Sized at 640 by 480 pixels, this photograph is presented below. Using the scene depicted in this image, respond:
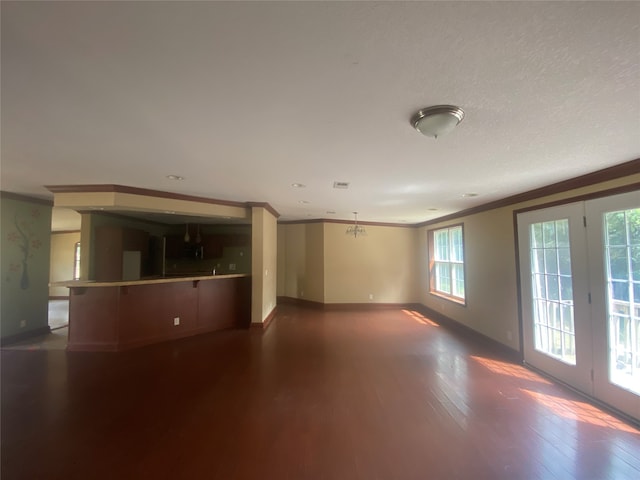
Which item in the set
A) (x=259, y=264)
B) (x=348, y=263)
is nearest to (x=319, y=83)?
(x=259, y=264)

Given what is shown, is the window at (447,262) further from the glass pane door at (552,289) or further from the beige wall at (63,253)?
the beige wall at (63,253)

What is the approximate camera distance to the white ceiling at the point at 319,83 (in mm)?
968

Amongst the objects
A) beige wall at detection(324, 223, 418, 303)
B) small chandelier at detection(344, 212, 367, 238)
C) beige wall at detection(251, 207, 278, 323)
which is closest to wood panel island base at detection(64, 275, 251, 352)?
beige wall at detection(251, 207, 278, 323)

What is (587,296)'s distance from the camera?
2.75m

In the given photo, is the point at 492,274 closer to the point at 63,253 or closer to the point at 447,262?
the point at 447,262

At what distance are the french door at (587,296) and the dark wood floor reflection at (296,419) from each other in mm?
274

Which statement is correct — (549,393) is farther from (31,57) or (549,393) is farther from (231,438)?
(31,57)

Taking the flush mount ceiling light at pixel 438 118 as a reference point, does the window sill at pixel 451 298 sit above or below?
below

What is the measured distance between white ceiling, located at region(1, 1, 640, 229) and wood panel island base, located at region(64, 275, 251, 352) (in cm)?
202

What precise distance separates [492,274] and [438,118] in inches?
143

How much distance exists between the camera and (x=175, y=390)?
2.74 metres

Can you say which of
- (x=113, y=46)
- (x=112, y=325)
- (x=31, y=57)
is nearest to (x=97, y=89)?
(x=31, y=57)

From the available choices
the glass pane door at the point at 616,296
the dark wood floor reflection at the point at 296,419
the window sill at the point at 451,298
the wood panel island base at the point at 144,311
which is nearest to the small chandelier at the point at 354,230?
the window sill at the point at 451,298

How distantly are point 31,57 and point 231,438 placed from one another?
255cm
